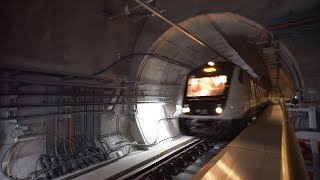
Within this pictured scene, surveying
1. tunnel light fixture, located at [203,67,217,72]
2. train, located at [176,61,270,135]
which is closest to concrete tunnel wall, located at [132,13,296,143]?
train, located at [176,61,270,135]

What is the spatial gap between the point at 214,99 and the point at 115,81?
11.7 feet

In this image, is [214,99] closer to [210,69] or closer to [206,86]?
[206,86]

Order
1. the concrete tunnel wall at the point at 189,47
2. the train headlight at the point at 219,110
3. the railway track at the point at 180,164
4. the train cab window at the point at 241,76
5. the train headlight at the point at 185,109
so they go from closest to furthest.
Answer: the railway track at the point at 180,164
the train headlight at the point at 219,110
the train cab window at the point at 241,76
the train headlight at the point at 185,109
the concrete tunnel wall at the point at 189,47

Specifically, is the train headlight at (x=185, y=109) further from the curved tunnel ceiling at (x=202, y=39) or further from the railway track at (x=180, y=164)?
the curved tunnel ceiling at (x=202, y=39)

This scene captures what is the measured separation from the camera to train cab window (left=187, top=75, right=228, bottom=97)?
24.5 ft

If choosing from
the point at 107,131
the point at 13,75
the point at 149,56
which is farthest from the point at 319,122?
the point at 13,75

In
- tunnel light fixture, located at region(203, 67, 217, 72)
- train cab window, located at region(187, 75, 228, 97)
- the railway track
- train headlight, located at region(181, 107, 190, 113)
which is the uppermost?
tunnel light fixture, located at region(203, 67, 217, 72)

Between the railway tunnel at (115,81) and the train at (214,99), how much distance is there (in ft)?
1.87

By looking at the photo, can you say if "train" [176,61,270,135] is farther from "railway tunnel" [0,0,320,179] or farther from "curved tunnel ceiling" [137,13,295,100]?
"curved tunnel ceiling" [137,13,295,100]

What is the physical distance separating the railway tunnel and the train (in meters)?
0.57

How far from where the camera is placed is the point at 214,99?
7297 millimetres

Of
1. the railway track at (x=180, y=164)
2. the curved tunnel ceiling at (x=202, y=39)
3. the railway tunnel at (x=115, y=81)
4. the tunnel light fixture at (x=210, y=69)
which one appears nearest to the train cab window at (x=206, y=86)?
the tunnel light fixture at (x=210, y=69)

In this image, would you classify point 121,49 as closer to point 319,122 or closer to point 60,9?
point 60,9

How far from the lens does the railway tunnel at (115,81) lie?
204 inches
